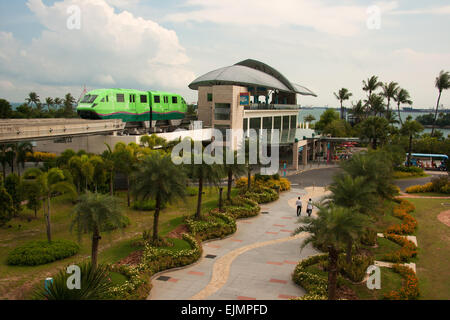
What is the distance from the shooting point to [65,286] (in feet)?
38.2

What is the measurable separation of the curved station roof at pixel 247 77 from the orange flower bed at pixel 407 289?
41.2 m

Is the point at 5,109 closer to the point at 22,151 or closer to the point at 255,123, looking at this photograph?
the point at 22,151

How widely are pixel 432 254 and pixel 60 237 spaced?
20791mm

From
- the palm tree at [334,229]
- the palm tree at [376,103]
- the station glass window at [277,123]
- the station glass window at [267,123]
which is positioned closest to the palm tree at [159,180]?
the palm tree at [334,229]

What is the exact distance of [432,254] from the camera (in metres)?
20.8

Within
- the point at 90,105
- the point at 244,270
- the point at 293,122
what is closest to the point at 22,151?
the point at 90,105

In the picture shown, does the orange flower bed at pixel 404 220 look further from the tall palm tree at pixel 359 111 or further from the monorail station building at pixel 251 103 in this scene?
the tall palm tree at pixel 359 111

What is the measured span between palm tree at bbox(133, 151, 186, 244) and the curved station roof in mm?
36663

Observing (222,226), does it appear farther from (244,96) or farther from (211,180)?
(244,96)

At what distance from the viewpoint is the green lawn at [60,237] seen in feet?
50.4

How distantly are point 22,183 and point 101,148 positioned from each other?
51.6ft

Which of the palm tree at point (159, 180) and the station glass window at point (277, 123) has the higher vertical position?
the station glass window at point (277, 123)

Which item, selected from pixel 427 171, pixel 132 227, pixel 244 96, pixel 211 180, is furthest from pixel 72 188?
pixel 427 171

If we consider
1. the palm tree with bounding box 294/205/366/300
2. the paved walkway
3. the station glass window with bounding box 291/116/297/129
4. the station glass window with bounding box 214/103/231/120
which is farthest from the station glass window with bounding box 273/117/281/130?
the palm tree with bounding box 294/205/366/300
